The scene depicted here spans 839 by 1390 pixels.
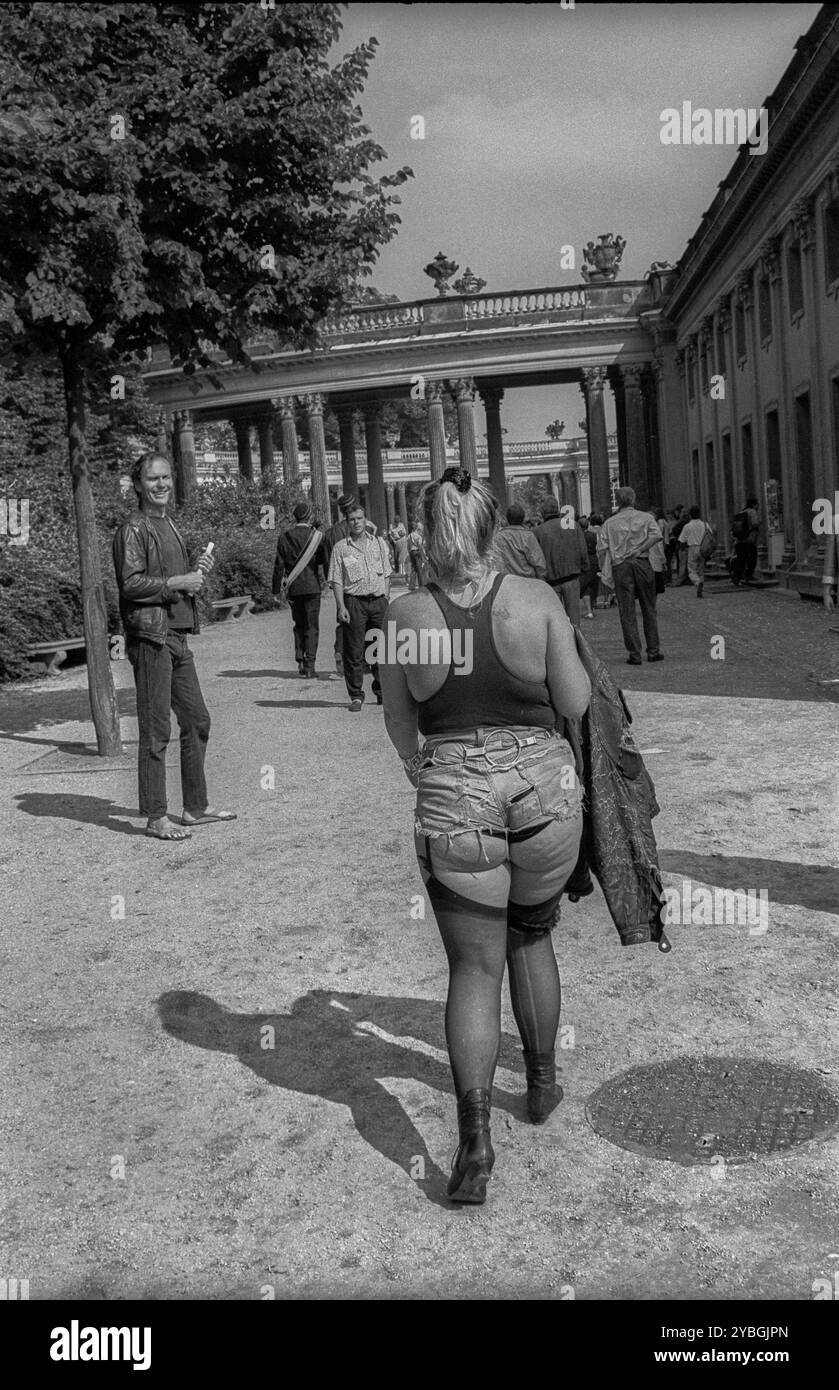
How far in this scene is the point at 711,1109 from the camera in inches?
160

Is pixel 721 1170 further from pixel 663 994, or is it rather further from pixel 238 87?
pixel 238 87

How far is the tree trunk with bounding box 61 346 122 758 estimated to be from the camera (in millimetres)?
10820

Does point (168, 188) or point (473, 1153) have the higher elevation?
point (168, 188)

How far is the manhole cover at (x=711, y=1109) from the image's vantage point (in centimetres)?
386

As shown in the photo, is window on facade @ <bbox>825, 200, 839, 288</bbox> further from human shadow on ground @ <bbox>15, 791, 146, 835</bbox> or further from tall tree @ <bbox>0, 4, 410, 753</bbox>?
human shadow on ground @ <bbox>15, 791, 146, 835</bbox>

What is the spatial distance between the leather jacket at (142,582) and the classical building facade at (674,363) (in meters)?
17.1

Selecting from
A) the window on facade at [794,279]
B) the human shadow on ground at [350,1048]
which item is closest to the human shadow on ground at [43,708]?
the human shadow on ground at [350,1048]

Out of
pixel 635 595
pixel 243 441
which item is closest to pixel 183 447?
pixel 243 441

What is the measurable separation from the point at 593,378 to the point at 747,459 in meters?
22.1

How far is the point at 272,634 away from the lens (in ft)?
78.0

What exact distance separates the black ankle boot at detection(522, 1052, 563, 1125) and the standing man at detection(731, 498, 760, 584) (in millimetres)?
27827

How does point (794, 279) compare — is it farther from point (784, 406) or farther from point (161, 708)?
point (161, 708)

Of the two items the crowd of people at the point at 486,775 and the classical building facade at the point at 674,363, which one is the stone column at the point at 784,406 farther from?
the crowd of people at the point at 486,775

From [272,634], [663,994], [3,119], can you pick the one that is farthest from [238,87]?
[272,634]
